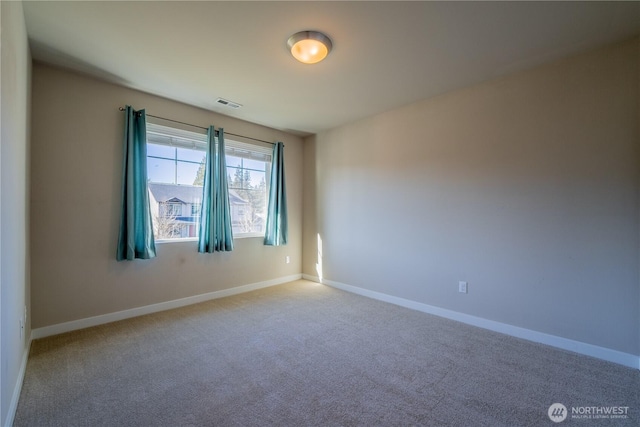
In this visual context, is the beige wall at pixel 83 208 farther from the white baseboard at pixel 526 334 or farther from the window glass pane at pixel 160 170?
the white baseboard at pixel 526 334

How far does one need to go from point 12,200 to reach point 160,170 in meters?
1.78

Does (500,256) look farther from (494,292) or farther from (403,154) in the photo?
(403,154)

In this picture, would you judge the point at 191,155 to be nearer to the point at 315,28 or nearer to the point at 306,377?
the point at 315,28

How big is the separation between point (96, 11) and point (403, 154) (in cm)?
321

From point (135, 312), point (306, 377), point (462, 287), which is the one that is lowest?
point (306, 377)

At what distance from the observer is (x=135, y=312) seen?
325 cm

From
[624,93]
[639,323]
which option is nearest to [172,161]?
[624,93]

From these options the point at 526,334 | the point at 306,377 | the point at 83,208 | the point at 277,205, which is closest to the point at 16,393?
the point at 83,208

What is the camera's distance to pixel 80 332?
2.81m

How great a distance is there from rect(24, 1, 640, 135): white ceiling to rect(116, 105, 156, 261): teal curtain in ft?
1.52

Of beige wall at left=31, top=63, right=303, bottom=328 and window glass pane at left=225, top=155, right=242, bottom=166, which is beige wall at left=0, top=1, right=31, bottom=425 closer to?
beige wall at left=31, top=63, right=303, bottom=328

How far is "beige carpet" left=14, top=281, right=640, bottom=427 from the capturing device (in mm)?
1711

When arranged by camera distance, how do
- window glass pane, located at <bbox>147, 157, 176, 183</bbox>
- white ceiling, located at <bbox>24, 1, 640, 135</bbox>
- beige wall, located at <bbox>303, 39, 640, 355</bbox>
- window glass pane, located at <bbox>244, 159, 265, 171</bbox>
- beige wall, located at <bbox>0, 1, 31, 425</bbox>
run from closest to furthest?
beige wall, located at <bbox>0, 1, 31, 425</bbox> < white ceiling, located at <bbox>24, 1, 640, 135</bbox> < beige wall, located at <bbox>303, 39, 640, 355</bbox> < window glass pane, located at <bbox>147, 157, 176, 183</bbox> < window glass pane, located at <bbox>244, 159, 265, 171</bbox>

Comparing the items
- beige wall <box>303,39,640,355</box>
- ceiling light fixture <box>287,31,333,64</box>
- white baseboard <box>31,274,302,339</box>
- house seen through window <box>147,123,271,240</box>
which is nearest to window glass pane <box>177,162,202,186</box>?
house seen through window <box>147,123,271,240</box>
